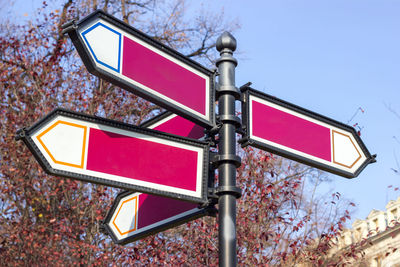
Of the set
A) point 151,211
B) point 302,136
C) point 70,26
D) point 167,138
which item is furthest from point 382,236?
point 70,26

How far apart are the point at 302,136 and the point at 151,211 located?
0.96 m

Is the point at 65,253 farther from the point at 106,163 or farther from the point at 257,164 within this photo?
the point at 106,163

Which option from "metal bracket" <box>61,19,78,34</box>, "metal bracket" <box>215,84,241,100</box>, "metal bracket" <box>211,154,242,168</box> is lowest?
"metal bracket" <box>211,154,242,168</box>

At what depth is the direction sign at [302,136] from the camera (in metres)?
3.17

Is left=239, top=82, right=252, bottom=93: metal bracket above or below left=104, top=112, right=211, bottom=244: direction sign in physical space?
above

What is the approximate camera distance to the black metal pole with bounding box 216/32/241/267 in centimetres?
281

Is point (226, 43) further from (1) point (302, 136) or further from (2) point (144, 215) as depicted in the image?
(2) point (144, 215)

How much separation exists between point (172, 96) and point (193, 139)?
0.83 feet

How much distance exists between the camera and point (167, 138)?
2936 mm

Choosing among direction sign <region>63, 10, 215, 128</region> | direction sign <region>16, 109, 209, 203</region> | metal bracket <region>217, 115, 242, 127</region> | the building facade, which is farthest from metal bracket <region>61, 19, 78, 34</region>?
the building facade

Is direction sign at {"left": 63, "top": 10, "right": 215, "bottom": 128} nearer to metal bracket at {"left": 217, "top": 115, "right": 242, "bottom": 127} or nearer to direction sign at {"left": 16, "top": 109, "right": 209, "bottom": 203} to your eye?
metal bracket at {"left": 217, "top": 115, "right": 242, "bottom": 127}

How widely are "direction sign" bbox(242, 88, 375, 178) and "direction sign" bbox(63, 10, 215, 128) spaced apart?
284 millimetres

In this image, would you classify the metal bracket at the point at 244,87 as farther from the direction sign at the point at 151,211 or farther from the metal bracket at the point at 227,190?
the metal bracket at the point at 227,190

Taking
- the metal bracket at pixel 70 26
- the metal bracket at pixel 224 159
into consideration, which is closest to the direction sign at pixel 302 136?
the metal bracket at pixel 224 159
